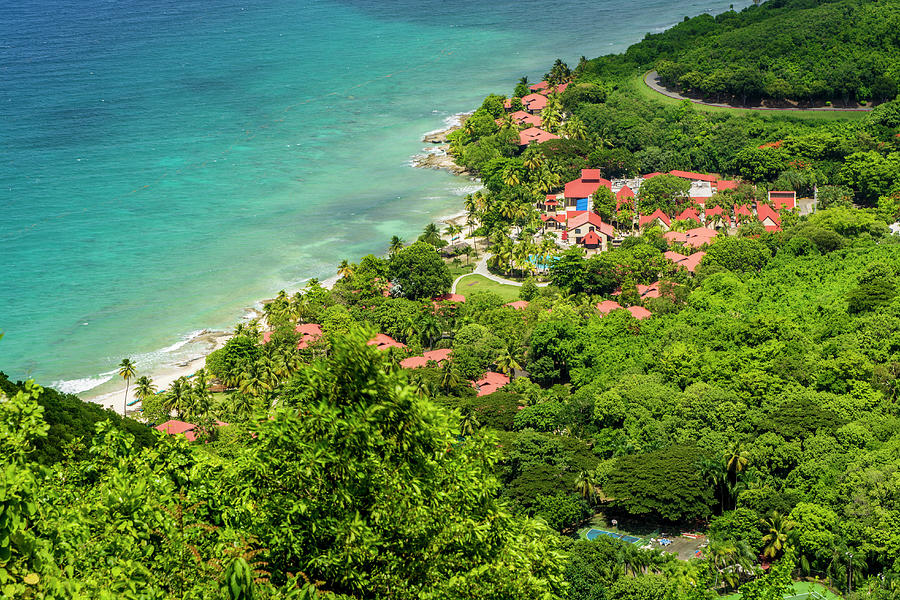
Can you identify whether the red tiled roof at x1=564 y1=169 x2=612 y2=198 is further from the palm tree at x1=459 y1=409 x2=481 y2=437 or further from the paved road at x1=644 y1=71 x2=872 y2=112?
the palm tree at x1=459 y1=409 x2=481 y2=437

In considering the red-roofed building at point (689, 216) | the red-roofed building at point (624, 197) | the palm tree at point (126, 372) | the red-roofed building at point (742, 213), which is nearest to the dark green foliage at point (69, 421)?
the palm tree at point (126, 372)

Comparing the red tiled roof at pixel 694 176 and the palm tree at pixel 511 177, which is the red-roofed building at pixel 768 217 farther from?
the palm tree at pixel 511 177

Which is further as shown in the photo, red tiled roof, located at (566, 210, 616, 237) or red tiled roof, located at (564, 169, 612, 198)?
red tiled roof, located at (564, 169, 612, 198)

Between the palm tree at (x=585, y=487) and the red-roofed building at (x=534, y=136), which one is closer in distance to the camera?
the palm tree at (x=585, y=487)

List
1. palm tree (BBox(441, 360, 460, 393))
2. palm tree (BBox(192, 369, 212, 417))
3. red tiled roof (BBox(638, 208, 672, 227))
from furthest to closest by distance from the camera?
red tiled roof (BBox(638, 208, 672, 227)) → palm tree (BBox(441, 360, 460, 393)) → palm tree (BBox(192, 369, 212, 417))

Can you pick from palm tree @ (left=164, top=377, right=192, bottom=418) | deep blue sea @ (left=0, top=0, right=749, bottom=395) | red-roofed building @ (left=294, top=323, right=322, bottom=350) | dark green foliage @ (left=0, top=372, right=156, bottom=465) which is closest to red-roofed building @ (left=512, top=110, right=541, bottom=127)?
deep blue sea @ (left=0, top=0, right=749, bottom=395)

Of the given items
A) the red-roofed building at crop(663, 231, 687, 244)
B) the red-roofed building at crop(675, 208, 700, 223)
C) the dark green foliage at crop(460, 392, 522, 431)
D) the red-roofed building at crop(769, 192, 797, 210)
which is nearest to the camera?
the dark green foliage at crop(460, 392, 522, 431)

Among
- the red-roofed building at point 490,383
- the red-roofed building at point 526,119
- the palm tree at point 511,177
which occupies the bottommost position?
the red-roofed building at point 490,383

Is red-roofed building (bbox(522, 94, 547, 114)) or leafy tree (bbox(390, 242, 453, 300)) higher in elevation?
red-roofed building (bbox(522, 94, 547, 114))
